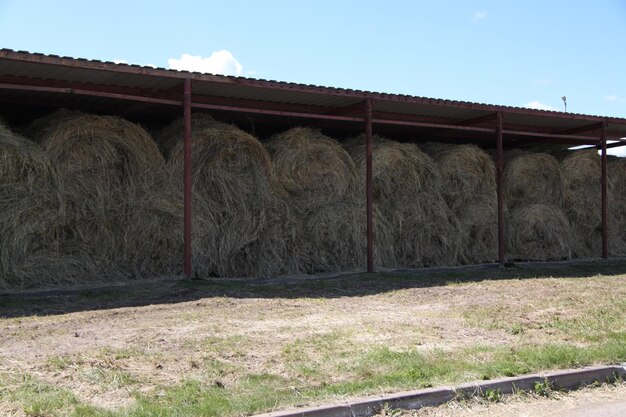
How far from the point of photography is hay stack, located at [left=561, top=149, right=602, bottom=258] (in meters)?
16.0

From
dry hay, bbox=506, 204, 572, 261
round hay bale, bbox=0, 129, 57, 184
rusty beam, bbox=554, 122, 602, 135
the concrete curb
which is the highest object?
rusty beam, bbox=554, 122, 602, 135

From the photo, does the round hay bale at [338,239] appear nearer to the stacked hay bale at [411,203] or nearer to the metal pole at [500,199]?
the stacked hay bale at [411,203]

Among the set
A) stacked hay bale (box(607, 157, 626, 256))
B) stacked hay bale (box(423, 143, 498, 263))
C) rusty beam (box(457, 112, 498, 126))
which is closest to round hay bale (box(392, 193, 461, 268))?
stacked hay bale (box(423, 143, 498, 263))

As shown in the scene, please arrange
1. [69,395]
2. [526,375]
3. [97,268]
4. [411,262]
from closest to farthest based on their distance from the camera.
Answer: [69,395] < [526,375] < [97,268] < [411,262]

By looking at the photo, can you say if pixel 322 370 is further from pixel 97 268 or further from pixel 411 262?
pixel 411 262

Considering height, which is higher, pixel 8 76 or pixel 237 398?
pixel 8 76

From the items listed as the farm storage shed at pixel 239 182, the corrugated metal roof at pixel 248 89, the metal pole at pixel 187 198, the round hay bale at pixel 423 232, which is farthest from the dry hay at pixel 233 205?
the round hay bale at pixel 423 232

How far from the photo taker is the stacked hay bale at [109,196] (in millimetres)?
10117

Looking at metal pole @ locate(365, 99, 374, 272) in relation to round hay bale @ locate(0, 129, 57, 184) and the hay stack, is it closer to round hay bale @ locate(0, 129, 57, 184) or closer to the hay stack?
round hay bale @ locate(0, 129, 57, 184)

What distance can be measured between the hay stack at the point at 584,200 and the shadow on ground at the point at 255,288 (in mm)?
2845

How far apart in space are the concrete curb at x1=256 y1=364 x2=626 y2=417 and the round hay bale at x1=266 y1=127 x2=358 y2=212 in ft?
24.0

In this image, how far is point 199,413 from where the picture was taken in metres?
4.35

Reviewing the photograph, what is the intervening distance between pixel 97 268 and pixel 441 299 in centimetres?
495

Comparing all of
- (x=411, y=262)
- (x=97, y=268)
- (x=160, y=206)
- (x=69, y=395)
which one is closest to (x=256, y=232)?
(x=160, y=206)
